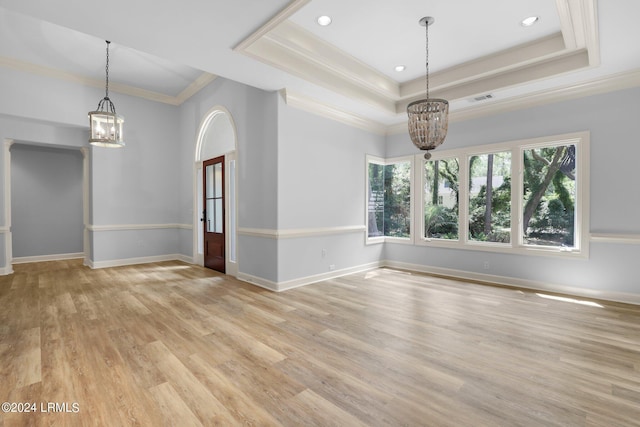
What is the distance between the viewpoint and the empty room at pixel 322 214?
2088 millimetres

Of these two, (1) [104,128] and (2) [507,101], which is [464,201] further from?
(1) [104,128]

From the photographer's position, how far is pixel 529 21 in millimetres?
3318

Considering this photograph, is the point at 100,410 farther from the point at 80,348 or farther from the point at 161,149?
the point at 161,149

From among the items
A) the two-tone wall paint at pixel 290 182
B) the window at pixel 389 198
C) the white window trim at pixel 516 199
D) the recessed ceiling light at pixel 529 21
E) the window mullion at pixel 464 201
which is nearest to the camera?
the recessed ceiling light at pixel 529 21

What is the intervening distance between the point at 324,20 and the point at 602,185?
13.7ft

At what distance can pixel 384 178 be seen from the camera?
252 inches

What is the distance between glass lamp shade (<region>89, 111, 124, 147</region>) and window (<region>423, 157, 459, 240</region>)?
5175mm

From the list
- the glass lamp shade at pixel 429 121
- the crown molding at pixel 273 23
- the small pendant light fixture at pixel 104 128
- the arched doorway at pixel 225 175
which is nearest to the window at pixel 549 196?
the glass lamp shade at pixel 429 121

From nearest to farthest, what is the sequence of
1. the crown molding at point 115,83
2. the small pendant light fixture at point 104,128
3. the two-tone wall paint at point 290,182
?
the two-tone wall paint at point 290,182 → the small pendant light fixture at point 104,128 → the crown molding at point 115,83

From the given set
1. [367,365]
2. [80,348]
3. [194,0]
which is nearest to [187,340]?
[80,348]

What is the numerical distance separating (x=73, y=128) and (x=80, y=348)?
17.0ft

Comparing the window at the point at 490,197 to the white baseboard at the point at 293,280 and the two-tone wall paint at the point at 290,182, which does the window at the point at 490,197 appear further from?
the white baseboard at the point at 293,280

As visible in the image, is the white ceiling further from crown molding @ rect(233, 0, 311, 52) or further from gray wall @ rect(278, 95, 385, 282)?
gray wall @ rect(278, 95, 385, 282)

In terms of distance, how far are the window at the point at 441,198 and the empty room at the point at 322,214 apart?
4 cm
